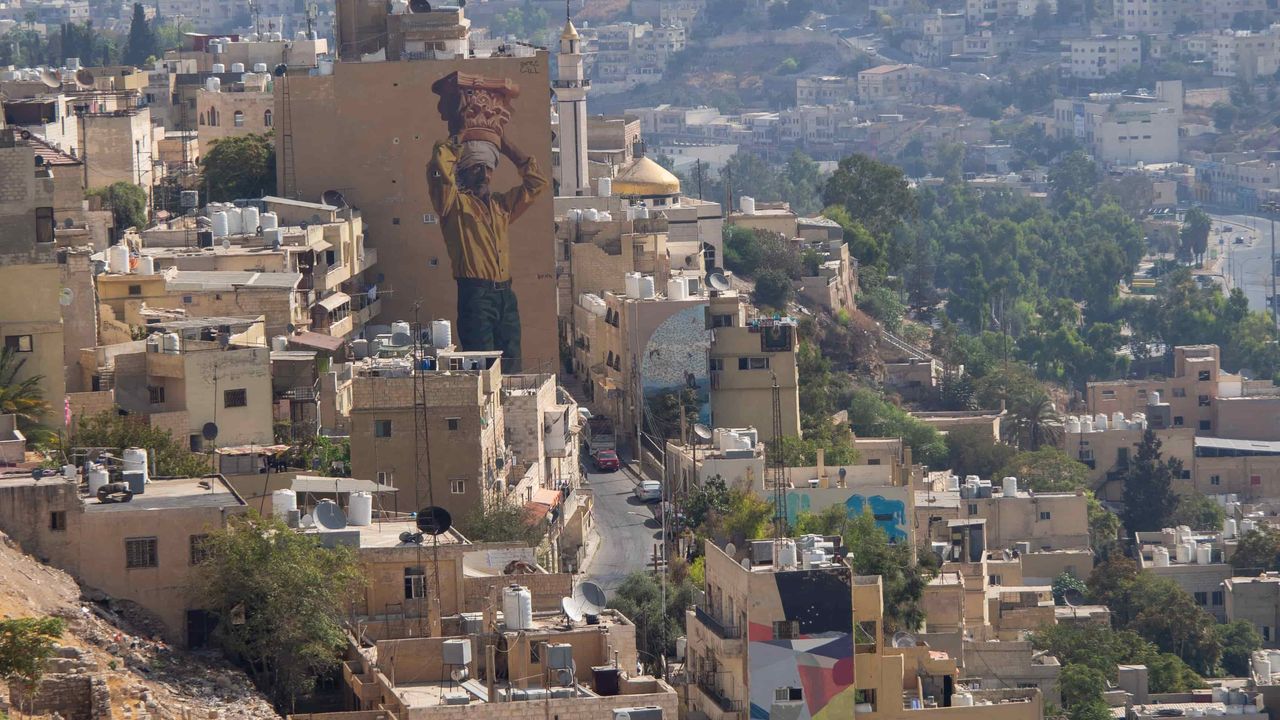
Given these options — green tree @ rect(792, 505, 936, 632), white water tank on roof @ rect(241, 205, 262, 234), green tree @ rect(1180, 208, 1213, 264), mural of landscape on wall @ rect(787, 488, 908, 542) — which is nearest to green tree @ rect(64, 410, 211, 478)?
green tree @ rect(792, 505, 936, 632)

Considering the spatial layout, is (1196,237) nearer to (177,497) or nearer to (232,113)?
(232,113)

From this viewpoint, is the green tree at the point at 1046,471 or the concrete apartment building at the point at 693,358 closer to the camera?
the concrete apartment building at the point at 693,358

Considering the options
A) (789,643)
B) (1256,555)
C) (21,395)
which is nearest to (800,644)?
(789,643)

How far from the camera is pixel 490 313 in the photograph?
53.2 metres

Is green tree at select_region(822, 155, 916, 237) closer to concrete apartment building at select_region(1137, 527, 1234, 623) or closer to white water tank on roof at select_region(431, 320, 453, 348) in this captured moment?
concrete apartment building at select_region(1137, 527, 1234, 623)

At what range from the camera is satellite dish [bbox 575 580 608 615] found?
29.1 m

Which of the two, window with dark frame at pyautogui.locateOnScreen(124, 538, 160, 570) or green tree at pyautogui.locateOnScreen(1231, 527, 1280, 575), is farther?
green tree at pyautogui.locateOnScreen(1231, 527, 1280, 575)

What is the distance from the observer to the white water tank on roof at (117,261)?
140ft

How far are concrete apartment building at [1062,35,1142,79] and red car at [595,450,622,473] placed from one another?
494 feet

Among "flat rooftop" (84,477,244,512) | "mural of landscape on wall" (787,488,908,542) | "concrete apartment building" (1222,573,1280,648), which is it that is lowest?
"concrete apartment building" (1222,573,1280,648)

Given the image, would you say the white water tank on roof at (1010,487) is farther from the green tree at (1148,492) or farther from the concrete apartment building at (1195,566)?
the green tree at (1148,492)

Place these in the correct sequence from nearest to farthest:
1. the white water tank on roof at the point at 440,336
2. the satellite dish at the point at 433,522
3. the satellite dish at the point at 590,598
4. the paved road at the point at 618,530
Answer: the satellite dish at the point at 590,598
the satellite dish at the point at 433,522
the paved road at the point at 618,530
the white water tank on roof at the point at 440,336

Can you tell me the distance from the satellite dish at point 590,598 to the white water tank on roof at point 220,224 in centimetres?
1846

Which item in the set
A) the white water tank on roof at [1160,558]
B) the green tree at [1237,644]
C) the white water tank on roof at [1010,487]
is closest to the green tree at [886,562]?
the green tree at [1237,644]
